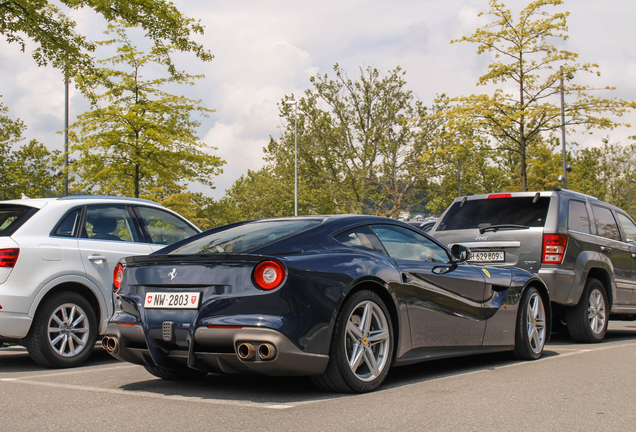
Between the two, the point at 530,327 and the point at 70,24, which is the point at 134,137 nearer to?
the point at 70,24

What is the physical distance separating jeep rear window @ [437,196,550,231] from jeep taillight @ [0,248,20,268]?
199 inches

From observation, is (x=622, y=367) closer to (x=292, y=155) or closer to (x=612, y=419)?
(x=612, y=419)

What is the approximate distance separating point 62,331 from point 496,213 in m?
5.14

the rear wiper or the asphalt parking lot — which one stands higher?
the rear wiper

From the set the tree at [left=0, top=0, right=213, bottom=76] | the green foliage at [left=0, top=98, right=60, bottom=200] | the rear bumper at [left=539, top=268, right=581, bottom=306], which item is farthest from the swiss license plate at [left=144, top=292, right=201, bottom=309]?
the green foliage at [left=0, top=98, right=60, bottom=200]

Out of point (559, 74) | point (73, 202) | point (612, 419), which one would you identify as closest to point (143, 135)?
point (559, 74)

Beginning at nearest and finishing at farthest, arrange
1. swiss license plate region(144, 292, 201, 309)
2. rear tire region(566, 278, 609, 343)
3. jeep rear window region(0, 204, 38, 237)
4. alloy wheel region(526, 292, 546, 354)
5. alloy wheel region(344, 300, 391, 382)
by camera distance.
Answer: swiss license plate region(144, 292, 201, 309) → alloy wheel region(344, 300, 391, 382) → jeep rear window region(0, 204, 38, 237) → alloy wheel region(526, 292, 546, 354) → rear tire region(566, 278, 609, 343)

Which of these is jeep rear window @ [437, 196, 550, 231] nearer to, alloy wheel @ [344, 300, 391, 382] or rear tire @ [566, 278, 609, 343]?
rear tire @ [566, 278, 609, 343]

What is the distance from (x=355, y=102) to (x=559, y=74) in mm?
20901

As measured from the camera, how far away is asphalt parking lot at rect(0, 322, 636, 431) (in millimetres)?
3789

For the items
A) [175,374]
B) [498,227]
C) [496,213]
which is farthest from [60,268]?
[496,213]

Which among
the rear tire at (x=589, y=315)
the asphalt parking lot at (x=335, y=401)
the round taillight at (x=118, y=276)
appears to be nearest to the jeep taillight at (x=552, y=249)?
the rear tire at (x=589, y=315)

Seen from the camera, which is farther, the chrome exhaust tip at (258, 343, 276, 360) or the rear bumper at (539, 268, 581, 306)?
the rear bumper at (539, 268, 581, 306)

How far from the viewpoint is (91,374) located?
5918mm
